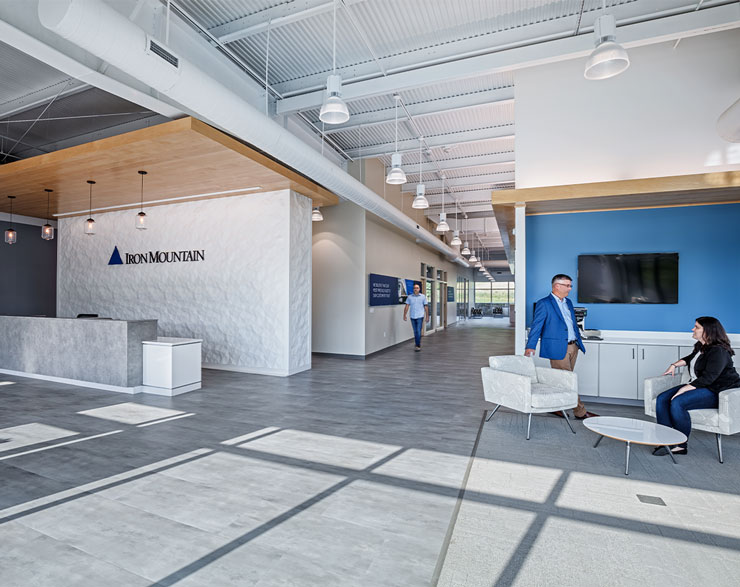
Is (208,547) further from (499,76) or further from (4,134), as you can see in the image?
(4,134)

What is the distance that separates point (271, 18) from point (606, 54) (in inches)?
137

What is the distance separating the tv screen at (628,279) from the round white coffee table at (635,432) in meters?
2.67

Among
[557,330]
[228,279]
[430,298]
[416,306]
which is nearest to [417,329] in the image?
[416,306]

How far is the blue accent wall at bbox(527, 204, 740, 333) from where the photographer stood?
5453 millimetres

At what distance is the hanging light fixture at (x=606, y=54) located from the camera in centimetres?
336

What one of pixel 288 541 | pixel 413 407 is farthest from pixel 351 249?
pixel 288 541

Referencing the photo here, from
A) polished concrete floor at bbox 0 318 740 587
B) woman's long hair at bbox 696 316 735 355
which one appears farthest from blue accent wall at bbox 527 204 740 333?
woman's long hair at bbox 696 316 735 355

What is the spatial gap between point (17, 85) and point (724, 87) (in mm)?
9564

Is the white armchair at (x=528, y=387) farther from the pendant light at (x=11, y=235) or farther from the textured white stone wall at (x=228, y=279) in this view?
the pendant light at (x=11, y=235)

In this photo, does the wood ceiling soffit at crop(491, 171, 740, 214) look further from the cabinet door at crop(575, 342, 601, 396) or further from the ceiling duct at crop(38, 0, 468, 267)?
the ceiling duct at crop(38, 0, 468, 267)

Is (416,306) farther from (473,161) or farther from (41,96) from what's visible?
(41,96)

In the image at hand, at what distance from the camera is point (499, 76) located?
623 centimetres

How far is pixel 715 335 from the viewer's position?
11.7ft

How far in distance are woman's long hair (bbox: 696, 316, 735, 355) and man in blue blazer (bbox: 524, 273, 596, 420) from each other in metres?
1.30
